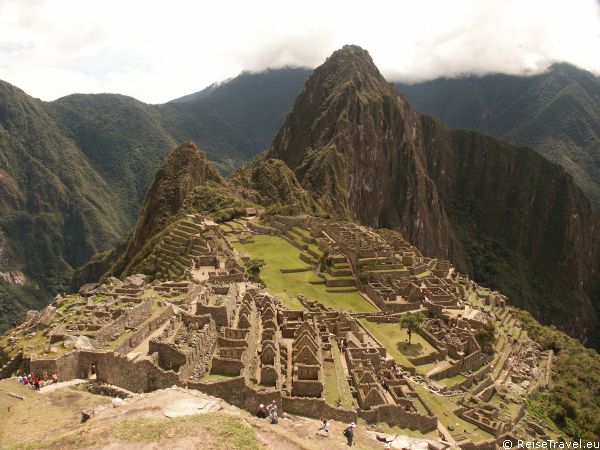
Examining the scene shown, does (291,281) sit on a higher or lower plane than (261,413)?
lower

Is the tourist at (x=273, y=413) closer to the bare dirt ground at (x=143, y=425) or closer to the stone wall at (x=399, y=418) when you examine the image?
the bare dirt ground at (x=143, y=425)

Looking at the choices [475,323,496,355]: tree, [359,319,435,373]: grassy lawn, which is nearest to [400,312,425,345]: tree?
[359,319,435,373]: grassy lawn

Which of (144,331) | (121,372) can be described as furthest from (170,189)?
(121,372)

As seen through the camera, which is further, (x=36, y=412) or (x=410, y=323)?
(x=410, y=323)

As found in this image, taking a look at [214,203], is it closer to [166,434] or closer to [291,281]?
[291,281]

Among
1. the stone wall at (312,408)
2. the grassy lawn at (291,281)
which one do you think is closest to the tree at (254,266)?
the grassy lawn at (291,281)

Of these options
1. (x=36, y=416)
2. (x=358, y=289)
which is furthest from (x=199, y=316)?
(x=358, y=289)

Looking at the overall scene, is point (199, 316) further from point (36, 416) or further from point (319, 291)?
point (319, 291)
